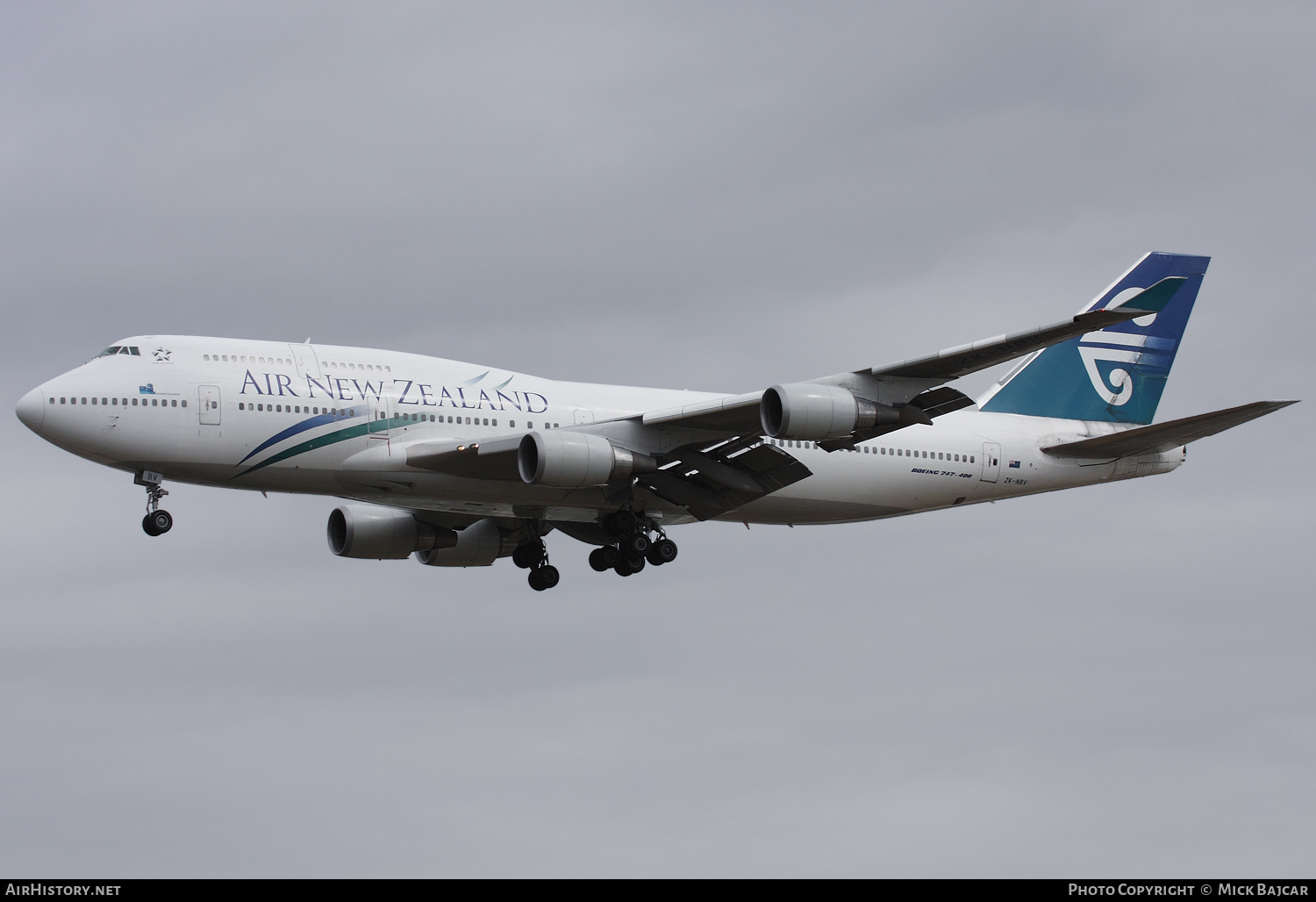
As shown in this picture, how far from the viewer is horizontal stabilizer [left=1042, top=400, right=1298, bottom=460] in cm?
3609

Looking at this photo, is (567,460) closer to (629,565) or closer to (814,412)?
(629,565)

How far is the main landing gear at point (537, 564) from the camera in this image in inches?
1671

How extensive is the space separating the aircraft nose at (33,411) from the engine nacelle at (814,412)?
1573 cm

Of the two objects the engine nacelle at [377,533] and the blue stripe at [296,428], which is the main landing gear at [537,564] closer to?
the engine nacelle at [377,533]

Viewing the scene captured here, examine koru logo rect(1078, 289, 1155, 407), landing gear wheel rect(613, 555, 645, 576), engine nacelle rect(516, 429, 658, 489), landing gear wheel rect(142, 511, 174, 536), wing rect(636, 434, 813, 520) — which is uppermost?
koru logo rect(1078, 289, 1155, 407)

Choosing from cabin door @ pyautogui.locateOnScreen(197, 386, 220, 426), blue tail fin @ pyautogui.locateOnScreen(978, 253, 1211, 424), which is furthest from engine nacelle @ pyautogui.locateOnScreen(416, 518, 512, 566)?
blue tail fin @ pyautogui.locateOnScreen(978, 253, 1211, 424)

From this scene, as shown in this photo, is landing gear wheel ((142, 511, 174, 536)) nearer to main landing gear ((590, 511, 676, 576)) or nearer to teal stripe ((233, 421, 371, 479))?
teal stripe ((233, 421, 371, 479))

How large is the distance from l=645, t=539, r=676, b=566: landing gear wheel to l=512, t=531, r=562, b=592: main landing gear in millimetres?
4412

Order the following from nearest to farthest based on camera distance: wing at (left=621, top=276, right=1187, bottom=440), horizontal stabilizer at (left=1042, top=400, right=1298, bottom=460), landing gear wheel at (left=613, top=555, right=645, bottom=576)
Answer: wing at (left=621, top=276, right=1187, bottom=440) < horizontal stabilizer at (left=1042, top=400, right=1298, bottom=460) < landing gear wheel at (left=613, top=555, right=645, bottom=576)

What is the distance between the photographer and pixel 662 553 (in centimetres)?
3900

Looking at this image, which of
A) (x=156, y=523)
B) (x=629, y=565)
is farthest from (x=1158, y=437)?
(x=156, y=523)

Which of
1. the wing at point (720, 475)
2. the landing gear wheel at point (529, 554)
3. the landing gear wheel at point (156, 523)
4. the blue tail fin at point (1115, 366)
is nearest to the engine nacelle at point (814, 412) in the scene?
the wing at point (720, 475)

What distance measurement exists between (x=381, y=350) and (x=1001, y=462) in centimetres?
1685

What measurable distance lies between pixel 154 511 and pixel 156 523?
0.93 feet
